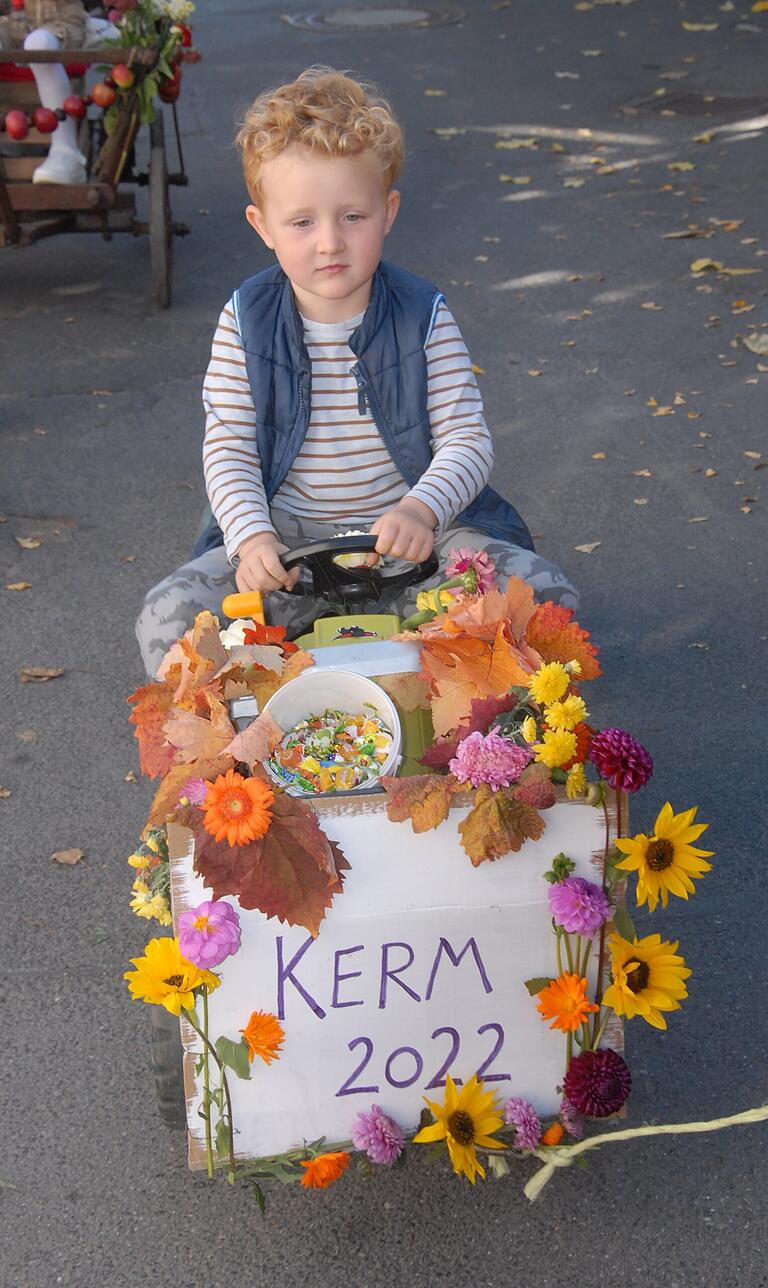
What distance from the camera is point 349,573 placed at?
2.40 metres

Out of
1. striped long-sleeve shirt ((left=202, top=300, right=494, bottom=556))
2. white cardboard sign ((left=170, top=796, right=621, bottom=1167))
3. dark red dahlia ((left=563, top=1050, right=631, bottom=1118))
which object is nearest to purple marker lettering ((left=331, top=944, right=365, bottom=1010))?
white cardboard sign ((left=170, top=796, right=621, bottom=1167))

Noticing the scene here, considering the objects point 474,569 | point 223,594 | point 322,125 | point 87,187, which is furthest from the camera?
point 87,187

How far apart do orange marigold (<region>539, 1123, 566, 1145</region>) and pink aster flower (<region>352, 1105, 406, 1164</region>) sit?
221 mm

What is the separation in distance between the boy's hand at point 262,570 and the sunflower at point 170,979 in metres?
0.77

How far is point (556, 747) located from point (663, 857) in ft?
0.75

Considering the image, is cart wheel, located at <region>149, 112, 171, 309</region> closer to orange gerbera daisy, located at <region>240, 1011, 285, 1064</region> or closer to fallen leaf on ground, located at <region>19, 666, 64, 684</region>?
fallen leaf on ground, located at <region>19, 666, 64, 684</region>

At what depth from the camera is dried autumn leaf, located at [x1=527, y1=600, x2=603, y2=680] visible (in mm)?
1973

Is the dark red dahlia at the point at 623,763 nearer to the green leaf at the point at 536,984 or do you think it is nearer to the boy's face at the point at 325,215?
the green leaf at the point at 536,984

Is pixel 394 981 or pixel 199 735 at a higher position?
pixel 199 735

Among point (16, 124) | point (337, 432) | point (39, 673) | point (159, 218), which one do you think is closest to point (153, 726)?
point (337, 432)

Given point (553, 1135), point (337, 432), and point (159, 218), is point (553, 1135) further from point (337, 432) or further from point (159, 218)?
point (159, 218)

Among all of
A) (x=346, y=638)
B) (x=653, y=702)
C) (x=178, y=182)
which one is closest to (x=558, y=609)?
(x=346, y=638)

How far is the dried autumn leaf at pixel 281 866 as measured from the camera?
5.63 feet

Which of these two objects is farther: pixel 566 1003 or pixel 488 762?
pixel 566 1003
